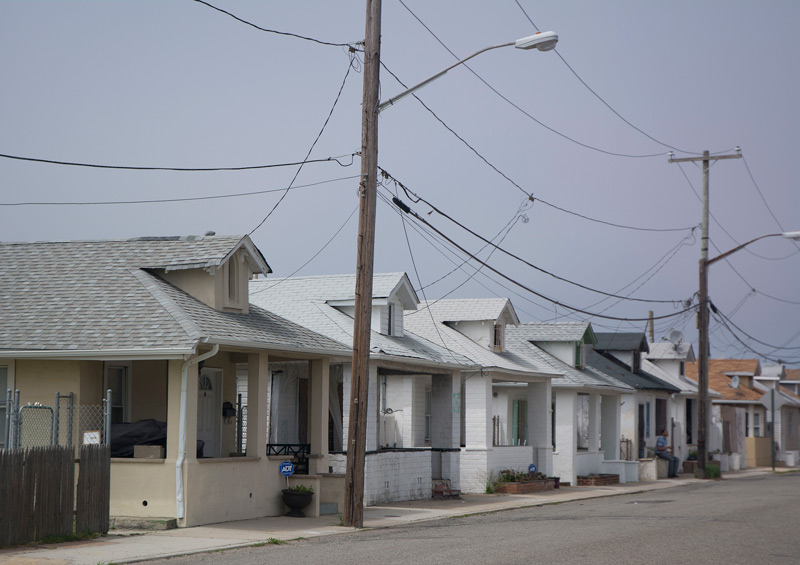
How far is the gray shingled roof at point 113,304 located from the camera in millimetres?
17344

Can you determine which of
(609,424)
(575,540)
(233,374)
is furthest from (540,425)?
(575,540)

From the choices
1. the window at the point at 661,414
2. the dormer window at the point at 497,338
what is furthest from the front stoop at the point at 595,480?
the window at the point at 661,414

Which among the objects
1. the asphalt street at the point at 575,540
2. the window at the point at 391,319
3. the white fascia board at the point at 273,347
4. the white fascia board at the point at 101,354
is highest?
the window at the point at 391,319

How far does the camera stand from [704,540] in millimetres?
15680

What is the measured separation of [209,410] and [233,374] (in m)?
1.11

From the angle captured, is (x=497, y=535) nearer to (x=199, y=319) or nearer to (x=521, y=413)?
(x=199, y=319)

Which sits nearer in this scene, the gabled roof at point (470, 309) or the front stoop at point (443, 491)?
the front stoop at point (443, 491)

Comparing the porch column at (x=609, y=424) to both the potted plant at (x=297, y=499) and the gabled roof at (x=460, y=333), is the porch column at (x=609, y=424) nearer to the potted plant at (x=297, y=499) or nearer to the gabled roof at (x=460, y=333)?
the gabled roof at (x=460, y=333)

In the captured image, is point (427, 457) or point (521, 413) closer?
point (427, 457)

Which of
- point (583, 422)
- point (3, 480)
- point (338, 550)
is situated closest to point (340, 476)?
point (338, 550)

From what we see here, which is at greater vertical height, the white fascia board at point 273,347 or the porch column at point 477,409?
the white fascia board at point 273,347

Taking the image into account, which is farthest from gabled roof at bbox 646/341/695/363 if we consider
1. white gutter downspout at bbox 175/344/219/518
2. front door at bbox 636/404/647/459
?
white gutter downspout at bbox 175/344/219/518

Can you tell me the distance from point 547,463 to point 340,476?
12.5m

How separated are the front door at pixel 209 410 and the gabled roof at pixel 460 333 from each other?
951 centimetres
